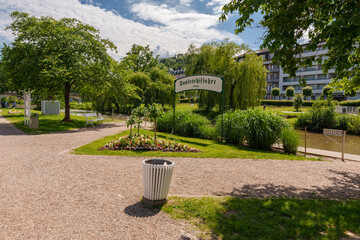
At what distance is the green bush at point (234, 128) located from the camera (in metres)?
11.2

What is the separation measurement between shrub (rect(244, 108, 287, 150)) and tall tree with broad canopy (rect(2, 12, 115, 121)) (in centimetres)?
1092

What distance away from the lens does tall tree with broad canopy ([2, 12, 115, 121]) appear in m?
14.8

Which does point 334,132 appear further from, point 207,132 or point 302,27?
point 207,132

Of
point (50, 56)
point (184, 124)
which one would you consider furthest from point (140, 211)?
point (50, 56)

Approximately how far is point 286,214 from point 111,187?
3502 millimetres

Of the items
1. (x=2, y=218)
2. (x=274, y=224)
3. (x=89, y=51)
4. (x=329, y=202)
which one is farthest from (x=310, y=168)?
(x=89, y=51)

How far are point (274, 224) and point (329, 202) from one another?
1.74 metres

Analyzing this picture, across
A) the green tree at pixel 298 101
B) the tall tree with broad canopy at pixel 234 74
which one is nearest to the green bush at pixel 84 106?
the tall tree with broad canopy at pixel 234 74

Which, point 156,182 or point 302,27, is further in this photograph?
point 302,27

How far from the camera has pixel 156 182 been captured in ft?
13.5

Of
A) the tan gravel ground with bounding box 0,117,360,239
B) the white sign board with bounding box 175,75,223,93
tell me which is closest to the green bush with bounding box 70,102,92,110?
the white sign board with bounding box 175,75,223,93

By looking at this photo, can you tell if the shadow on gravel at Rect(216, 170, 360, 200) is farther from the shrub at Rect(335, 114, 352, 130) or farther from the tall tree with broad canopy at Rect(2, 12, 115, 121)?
the shrub at Rect(335, 114, 352, 130)

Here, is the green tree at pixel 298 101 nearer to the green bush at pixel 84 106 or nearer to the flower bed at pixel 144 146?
the flower bed at pixel 144 146

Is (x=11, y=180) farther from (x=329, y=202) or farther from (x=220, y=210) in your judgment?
(x=329, y=202)
